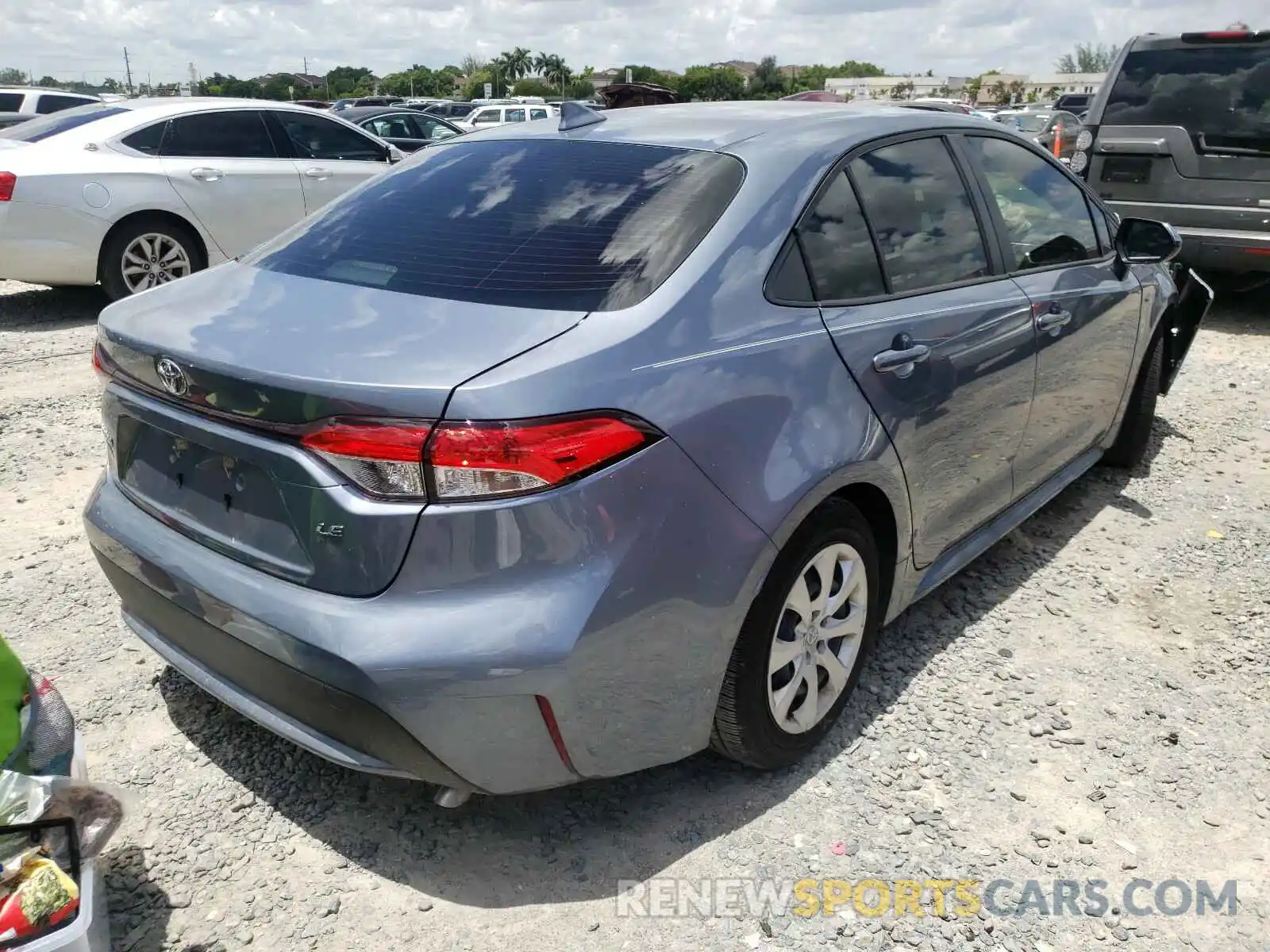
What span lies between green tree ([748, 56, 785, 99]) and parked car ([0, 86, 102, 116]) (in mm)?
59502

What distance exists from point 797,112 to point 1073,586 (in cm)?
203

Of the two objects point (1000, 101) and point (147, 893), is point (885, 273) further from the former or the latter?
point (1000, 101)

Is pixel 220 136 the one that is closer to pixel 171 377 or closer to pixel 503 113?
pixel 171 377

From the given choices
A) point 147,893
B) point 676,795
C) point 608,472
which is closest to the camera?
point 608,472

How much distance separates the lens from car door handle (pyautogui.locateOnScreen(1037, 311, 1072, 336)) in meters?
3.44

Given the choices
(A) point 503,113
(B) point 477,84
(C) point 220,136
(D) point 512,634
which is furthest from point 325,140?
(B) point 477,84

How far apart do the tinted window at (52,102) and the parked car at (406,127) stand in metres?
6.01

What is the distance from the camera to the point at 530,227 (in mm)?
2521

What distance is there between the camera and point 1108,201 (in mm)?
7730

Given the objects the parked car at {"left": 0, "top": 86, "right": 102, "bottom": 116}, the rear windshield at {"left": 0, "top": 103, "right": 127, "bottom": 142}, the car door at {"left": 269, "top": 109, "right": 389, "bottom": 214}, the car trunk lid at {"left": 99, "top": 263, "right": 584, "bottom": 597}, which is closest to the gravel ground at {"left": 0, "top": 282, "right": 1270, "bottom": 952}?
the car trunk lid at {"left": 99, "top": 263, "right": 584, "bottom": 597}

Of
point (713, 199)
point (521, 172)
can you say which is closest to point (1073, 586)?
point (713, 199)

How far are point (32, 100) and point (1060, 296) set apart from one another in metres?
18.9

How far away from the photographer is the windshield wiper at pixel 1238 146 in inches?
279

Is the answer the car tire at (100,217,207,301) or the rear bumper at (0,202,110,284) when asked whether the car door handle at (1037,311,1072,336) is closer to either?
the car tire at (100,217,207,301)
